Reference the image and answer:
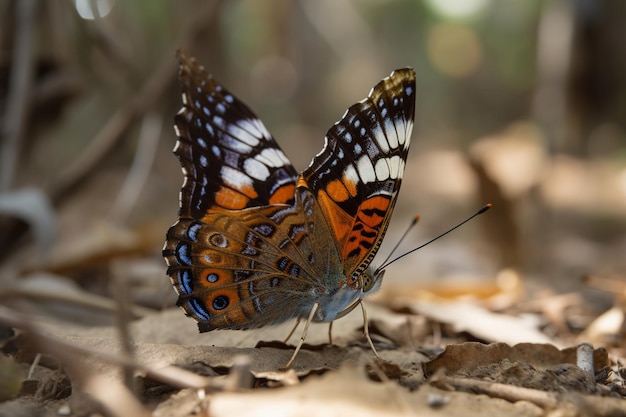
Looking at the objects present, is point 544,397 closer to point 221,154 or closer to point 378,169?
point 378,169

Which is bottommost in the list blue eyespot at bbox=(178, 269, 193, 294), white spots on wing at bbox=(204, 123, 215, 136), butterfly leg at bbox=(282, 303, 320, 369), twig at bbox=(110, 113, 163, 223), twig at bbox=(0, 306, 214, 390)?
twig at bbox=(0, 306, 214, 390)

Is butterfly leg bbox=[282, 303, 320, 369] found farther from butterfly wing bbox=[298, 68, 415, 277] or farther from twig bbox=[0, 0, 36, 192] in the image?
twig bbox=[0, 0, 36, 192]

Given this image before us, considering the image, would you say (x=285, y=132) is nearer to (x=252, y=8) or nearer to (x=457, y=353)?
(x=252, y=8)

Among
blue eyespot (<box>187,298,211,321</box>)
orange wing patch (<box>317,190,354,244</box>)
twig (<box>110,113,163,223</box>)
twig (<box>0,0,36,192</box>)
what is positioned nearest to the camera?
blue eyespot (<box>187,298,211,321</box>)

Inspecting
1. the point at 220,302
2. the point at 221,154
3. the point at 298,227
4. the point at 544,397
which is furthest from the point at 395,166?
the point at 544,397

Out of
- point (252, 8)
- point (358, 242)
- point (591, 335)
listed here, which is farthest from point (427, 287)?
point (252, 8)

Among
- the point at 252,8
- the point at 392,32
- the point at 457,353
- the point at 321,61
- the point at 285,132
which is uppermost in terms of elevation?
the point at 392,32


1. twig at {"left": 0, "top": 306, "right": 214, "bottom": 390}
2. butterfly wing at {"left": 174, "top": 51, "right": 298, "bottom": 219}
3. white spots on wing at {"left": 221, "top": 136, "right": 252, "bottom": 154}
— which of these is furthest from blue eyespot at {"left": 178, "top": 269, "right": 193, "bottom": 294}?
twig at {"left": 0, "top": 306, "right": 214, "bottom": 390}
